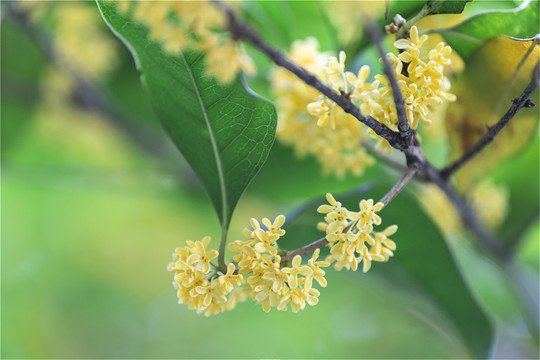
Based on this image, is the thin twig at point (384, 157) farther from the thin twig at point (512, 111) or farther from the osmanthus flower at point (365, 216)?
the osmanthus flower at point (365, 216)

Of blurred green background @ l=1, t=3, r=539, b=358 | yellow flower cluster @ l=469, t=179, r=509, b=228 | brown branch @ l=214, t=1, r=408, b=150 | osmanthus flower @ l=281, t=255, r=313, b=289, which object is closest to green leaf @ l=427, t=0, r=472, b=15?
brown branch @ l=214, t=1, r=408, b=150

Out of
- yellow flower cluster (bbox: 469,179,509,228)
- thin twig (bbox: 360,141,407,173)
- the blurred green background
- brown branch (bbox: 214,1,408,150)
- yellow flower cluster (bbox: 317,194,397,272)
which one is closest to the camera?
brown branch (bbox: 214,1,408,150)

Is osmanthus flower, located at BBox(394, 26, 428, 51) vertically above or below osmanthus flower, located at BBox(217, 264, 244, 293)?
above

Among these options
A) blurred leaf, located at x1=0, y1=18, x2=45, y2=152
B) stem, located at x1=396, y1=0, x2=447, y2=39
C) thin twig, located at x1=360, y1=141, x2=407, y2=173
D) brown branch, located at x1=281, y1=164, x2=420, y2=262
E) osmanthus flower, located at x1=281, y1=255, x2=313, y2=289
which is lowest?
blurred leaf, located at x1=0, y1=18, x2=45, y2=152

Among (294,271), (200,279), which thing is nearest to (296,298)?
(294,271)

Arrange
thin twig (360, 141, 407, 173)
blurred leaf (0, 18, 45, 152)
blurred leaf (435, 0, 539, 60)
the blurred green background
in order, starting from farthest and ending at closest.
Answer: blurred leaf (0, 18, 45, 152)
the blurred green background
thin twig (360, 141, 407, 173)
blurred leaf (435, 0, 539, 60)

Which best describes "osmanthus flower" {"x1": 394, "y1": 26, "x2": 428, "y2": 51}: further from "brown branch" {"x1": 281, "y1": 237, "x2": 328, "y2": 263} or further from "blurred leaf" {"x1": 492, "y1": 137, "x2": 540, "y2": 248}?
"blurred leaf" {"x1": 492, "y1": 137, "x2": 540, "y2": 248}

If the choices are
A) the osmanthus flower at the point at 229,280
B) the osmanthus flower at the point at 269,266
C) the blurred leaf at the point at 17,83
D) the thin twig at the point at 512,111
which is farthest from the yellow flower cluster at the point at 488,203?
the blurred leaf at the point at 17,83
